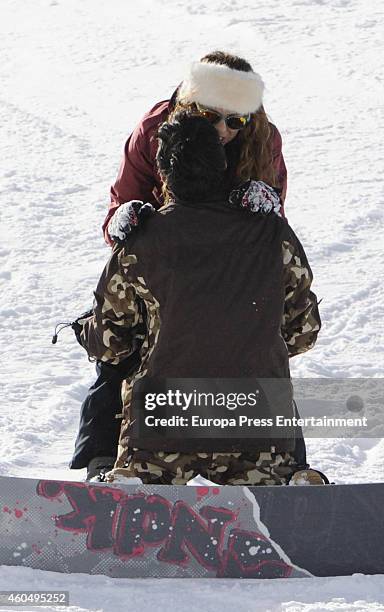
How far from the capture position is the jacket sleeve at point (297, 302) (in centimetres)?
332

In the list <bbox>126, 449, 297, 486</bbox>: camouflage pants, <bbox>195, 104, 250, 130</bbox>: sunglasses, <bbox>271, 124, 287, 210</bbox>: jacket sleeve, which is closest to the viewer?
<bbox>126, 449, 297, 486</bbox>: camouflage pants

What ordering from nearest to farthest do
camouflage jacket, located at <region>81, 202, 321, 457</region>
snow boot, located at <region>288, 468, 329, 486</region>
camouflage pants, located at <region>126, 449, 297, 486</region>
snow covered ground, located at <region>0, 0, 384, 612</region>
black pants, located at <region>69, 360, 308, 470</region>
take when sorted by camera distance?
camouflage jacket, located at <region>81, 202, 321, 457</region> → camouflage pants, located at <region>126, 449, 297, 486</region> → snow boot, located at <region>288, 468, 329, 486</region> → black pants, located at <region>69, 360, 308, 470</region> → snow covered ground, located at <region>0, 0, 384, 612</region>

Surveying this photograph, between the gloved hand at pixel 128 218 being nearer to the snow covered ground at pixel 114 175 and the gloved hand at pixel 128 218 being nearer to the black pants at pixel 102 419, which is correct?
the black pants at pixel 102 419

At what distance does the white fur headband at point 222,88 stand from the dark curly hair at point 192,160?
328 millimetres

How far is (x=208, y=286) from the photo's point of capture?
324 cm

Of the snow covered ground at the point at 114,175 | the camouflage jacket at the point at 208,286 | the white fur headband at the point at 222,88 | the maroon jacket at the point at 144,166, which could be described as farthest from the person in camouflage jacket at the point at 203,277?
the snow covered ground at the point at 114,175

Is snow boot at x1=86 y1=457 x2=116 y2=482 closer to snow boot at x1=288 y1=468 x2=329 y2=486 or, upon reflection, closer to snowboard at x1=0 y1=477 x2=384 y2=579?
snowboard at x1=0 y1=477 x2=384 y2=579

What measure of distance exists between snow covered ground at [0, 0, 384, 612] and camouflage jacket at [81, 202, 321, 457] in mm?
654

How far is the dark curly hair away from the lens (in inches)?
128

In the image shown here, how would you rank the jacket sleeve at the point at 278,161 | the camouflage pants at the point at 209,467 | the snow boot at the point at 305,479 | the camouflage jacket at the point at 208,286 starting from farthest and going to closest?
1. the jacket sleeve at the point at 278,161
2. the snow boot at the point at 305,479
3. the camouflage pants at the point at 209,467
4. the camouflage jacket at the point at 208,286

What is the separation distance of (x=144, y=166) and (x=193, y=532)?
1.18 m

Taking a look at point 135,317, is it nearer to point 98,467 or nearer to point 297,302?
point 297,302

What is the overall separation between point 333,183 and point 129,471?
501cm

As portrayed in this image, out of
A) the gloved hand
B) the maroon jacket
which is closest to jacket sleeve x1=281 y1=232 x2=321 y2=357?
the gloved hand
